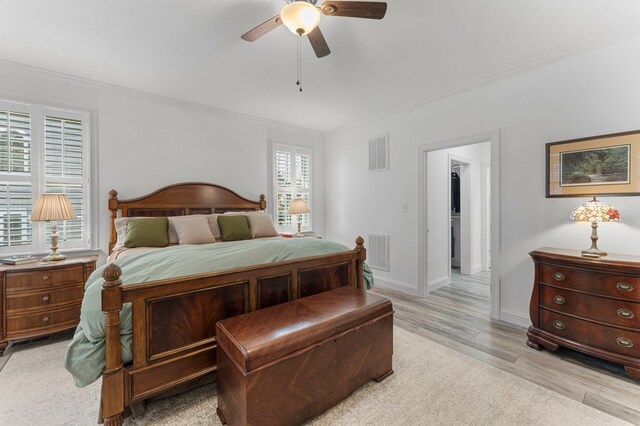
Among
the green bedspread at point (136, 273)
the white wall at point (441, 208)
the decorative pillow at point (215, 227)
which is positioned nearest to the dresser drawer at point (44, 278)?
the green bedspread at point (136, 273)

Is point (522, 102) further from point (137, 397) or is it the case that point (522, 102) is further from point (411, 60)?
point (137, 397)

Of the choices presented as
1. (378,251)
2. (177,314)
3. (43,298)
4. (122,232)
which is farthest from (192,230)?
(378,251)

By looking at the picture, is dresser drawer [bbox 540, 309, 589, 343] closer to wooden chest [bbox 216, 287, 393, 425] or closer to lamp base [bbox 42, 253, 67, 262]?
wooden chest [bbox 216, 287, 393, 425]

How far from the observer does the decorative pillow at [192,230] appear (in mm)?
3211

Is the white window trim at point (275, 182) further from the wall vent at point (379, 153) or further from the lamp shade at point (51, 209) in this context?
the lamp shade at point (51, 209)

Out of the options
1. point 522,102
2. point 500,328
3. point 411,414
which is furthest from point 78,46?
point 500,328

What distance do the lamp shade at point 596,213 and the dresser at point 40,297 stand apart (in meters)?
4.67

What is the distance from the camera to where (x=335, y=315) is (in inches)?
72.3

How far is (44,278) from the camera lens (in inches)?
104

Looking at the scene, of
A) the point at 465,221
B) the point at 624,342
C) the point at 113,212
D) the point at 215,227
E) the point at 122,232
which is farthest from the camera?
the point at 465,221

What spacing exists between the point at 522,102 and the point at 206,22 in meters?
3.22

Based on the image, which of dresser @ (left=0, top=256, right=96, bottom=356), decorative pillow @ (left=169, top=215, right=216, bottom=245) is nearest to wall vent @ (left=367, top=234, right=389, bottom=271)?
decorative pillow @ (left=169, top=215, right=216, bottom=245)

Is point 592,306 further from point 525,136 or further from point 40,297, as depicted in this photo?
point 40,297

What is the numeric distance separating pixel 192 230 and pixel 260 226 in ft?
2.89
